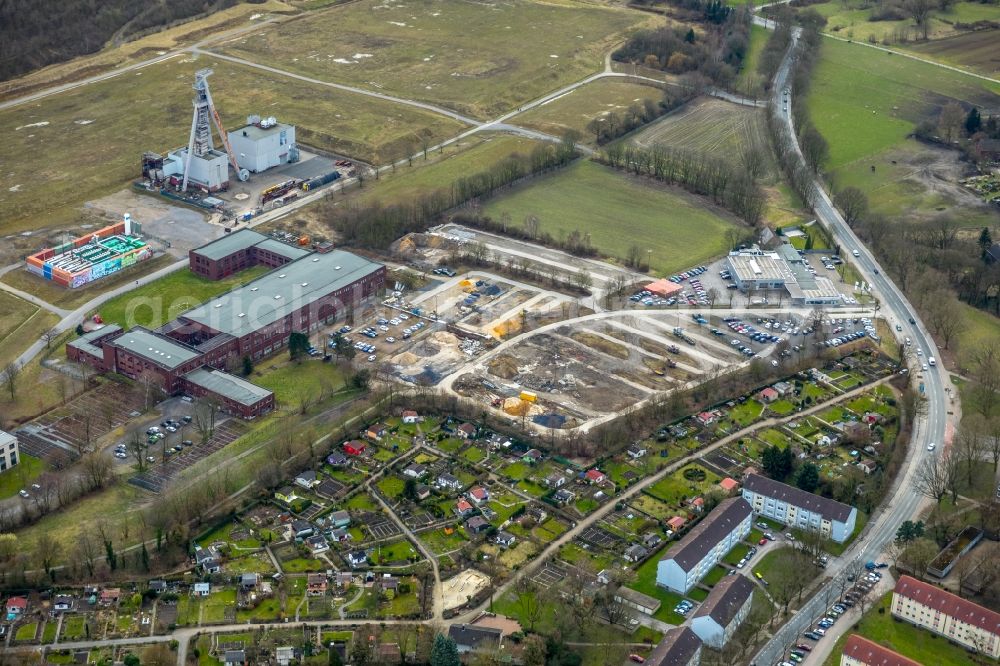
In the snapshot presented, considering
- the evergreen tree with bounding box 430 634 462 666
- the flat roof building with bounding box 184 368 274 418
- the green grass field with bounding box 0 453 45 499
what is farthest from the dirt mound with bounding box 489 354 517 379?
the green grass field with bounding box 0 453 45 499

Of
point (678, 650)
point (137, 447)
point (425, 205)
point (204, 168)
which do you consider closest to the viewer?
point (678, 650)

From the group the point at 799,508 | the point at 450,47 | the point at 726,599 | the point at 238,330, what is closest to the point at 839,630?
the point at 726,599

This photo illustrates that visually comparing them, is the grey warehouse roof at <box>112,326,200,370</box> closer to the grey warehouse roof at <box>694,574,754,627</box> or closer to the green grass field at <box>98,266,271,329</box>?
the green grass field at <box>98,266,271,329</box>

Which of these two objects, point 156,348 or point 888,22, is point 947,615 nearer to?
point 156,348

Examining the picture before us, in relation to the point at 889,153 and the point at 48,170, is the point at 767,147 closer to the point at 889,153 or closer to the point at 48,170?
the point at 889,153

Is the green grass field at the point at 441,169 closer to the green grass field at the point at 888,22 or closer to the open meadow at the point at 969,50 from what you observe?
the green grass field at the point at 888,22

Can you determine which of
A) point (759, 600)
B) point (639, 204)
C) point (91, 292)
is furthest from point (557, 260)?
point (759, 600)
